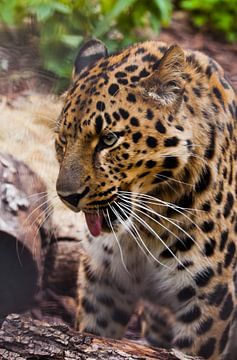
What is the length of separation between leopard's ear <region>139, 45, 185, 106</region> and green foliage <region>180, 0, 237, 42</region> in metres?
0.99

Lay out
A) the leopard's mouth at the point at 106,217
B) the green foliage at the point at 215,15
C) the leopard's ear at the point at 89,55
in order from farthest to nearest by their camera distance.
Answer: the green foliage at the point at 215,15 → the leopard's ear at the point at 89,55 → the leopard's mouth at the point at 106,217

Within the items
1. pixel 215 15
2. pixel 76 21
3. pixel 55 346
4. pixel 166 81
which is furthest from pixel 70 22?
pixel 55 346

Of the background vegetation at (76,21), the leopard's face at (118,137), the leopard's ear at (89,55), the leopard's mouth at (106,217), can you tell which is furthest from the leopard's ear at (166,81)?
the background vegetation at (76,21)

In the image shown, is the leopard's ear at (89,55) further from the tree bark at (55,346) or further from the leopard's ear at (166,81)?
the tree bark at (55,346)

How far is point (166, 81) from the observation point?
317cm

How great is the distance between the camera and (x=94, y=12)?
12.8 feet

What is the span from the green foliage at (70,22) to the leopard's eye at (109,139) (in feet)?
2.35

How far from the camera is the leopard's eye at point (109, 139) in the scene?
314 cm

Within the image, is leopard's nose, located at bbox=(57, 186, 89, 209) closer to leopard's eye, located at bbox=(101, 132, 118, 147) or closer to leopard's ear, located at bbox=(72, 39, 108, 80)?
leopard's eye, located at bbox=(101, 132, 118, 147)

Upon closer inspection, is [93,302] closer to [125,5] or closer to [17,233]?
[17,233]

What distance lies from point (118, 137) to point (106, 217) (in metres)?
0.34

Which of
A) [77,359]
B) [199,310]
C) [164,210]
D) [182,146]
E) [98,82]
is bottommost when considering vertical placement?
Answer: [77,359]

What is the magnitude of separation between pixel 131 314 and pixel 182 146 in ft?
3.22

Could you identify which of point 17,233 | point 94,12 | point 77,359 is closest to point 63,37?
point 94,12
